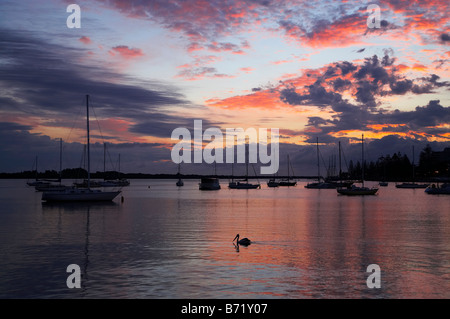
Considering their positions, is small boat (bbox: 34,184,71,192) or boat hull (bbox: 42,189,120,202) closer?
boat hull (bbox: 42,189,120,202)

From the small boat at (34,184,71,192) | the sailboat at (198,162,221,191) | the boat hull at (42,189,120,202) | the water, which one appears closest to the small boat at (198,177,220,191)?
the sailboat at (198,162,221,191)

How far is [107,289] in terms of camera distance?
62.1 ft

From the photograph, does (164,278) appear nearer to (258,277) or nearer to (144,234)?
(258,277)

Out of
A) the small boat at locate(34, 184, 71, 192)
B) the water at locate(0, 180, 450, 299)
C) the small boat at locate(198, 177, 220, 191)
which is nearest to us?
the water at locate(0, 180, 450, 299)

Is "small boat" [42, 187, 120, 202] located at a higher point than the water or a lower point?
higher

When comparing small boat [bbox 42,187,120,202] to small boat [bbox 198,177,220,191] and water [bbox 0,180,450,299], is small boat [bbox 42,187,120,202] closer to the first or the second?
water [bbox 0,180,450,299]

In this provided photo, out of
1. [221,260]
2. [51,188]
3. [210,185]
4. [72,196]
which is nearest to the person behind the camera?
[221,260]

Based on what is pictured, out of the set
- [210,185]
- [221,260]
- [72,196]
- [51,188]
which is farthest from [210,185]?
[221,260]

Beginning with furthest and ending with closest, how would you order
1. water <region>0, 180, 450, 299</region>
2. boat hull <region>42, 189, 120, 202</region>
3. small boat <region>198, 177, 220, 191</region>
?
small boat <region>198, 177, 220, 191</region> → boat hull <region>42, 189, 120, 202</region> → water <region>0, 180, 450, 299</region>

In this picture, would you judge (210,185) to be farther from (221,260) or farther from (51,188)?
(221,260)

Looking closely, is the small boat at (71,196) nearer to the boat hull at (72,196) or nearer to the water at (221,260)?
the boat hull at (72,196)

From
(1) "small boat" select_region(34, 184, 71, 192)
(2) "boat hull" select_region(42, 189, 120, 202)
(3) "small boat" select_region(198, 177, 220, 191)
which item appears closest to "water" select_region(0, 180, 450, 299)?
(2) "boat hull" select_region(42, 189, 120, 202)

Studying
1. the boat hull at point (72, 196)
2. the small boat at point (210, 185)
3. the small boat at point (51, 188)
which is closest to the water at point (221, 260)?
the boat hull at point (72, 196)
